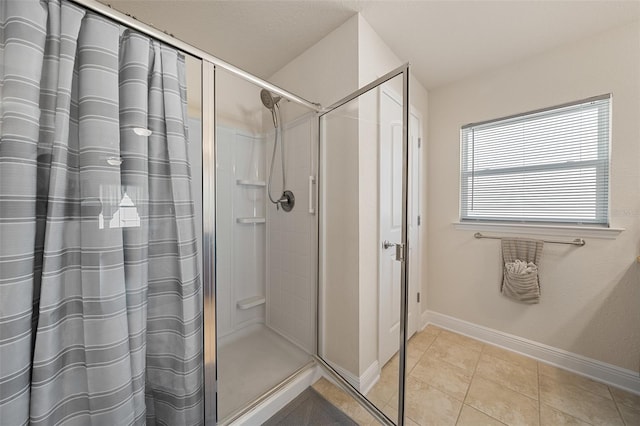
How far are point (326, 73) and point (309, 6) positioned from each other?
14.5 inches

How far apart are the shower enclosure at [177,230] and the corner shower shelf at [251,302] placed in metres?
0.01

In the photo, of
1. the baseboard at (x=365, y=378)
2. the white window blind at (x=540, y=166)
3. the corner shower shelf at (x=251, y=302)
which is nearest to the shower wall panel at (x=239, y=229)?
the corner shower shelf at (x=251, y=302)

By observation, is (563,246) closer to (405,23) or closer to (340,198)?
(340,198)

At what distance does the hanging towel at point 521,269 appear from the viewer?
1747 mm

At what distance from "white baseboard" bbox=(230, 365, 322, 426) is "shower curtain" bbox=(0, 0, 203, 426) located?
0.32 m

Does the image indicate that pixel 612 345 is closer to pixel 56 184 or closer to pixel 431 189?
pixel 431 189

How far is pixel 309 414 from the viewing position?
1.32 m

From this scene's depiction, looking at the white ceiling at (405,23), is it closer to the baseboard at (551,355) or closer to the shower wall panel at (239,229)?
the shower wall panel at (239,229)

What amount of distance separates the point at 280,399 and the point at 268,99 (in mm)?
1875

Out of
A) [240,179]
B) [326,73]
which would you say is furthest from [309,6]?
[240,179]

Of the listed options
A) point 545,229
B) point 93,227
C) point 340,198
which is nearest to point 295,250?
point 340,198

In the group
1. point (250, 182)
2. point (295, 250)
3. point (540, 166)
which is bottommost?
point (295, 250)

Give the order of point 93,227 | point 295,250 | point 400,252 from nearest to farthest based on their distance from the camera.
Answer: point 93,227 < point 400,252 < point 295,250

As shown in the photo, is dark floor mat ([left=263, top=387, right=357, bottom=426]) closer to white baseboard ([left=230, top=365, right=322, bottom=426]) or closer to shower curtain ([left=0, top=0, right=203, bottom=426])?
white baseboard ([left=230, top=365, right=322, bottom=426])
